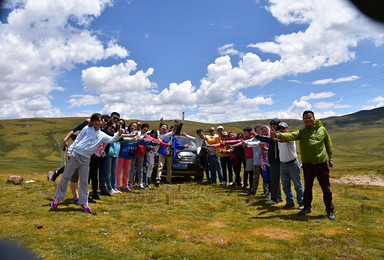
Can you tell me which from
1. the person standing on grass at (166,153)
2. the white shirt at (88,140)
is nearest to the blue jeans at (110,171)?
the white shirt at (88,140)

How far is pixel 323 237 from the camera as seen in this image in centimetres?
609

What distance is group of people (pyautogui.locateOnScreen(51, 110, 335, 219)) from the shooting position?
7.52 m

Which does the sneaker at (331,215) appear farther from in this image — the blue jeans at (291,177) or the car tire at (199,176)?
the car tire at (199,176)

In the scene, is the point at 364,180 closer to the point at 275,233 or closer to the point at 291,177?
the point at 291,177

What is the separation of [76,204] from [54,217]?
145 centimetres

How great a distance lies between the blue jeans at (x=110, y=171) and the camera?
9.83 m

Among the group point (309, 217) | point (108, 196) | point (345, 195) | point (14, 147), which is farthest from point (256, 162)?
point (14, 147)

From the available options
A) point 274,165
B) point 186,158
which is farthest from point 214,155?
point 274,165

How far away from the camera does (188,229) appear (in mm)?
6578

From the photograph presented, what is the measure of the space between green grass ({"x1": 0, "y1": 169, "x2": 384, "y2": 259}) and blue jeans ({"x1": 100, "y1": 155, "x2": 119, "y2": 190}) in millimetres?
622

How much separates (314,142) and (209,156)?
727cm

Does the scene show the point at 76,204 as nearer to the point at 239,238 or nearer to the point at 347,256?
the point at 239,238

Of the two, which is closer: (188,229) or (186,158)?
(188,229)

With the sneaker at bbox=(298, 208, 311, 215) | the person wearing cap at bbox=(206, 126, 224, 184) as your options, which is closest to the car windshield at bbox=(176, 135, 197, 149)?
the person wearing cap at bbox=(206, 126, 224, 184)
